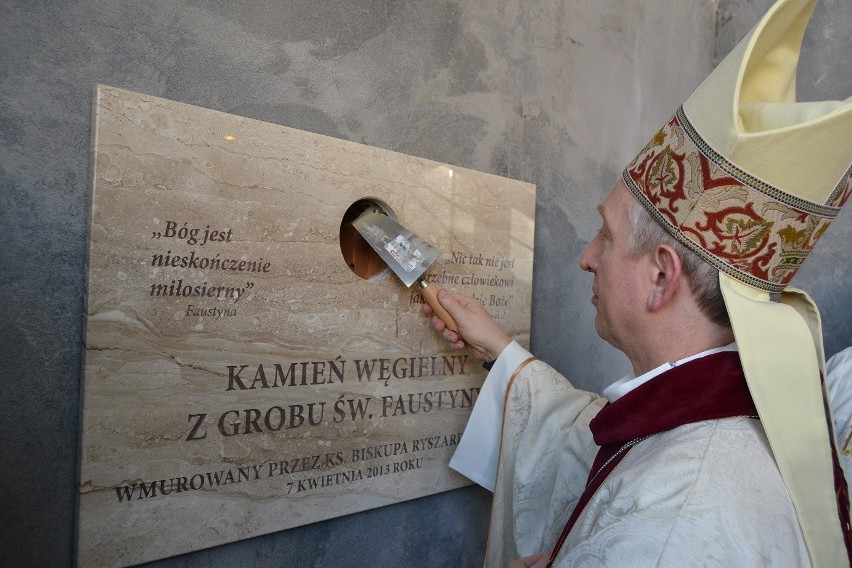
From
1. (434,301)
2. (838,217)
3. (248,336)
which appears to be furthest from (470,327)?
(838,217)

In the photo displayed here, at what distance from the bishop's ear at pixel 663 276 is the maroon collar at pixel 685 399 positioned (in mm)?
122

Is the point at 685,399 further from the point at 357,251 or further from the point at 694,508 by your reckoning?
the point at 357,251

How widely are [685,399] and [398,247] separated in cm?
74

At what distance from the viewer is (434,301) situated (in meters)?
1.55

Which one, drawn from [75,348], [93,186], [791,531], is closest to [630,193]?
[791,531]

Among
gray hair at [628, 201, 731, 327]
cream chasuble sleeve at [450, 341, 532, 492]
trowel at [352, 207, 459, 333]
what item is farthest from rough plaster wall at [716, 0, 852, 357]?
trowel at [352, 207, 459, 333]

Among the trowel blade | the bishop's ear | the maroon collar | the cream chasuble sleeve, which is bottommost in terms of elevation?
the cream chasuble sleeve

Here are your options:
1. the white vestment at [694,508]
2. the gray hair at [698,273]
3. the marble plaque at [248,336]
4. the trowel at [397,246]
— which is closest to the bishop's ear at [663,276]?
the gray hair at [698,273]

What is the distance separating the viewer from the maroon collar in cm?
97

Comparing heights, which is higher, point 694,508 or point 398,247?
point 398,247

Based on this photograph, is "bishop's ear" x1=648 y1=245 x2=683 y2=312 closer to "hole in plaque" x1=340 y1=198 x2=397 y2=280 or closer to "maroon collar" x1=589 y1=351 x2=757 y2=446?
"maroon collar" x1=589 y1=351 x2=757 y2=446

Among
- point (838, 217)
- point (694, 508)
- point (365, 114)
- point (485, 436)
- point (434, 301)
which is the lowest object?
point (485, 436)

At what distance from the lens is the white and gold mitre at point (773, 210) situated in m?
0.92

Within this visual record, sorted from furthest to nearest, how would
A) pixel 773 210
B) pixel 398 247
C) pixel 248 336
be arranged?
pixel 398 247 → pixel 248 336 → pixel 773 210
